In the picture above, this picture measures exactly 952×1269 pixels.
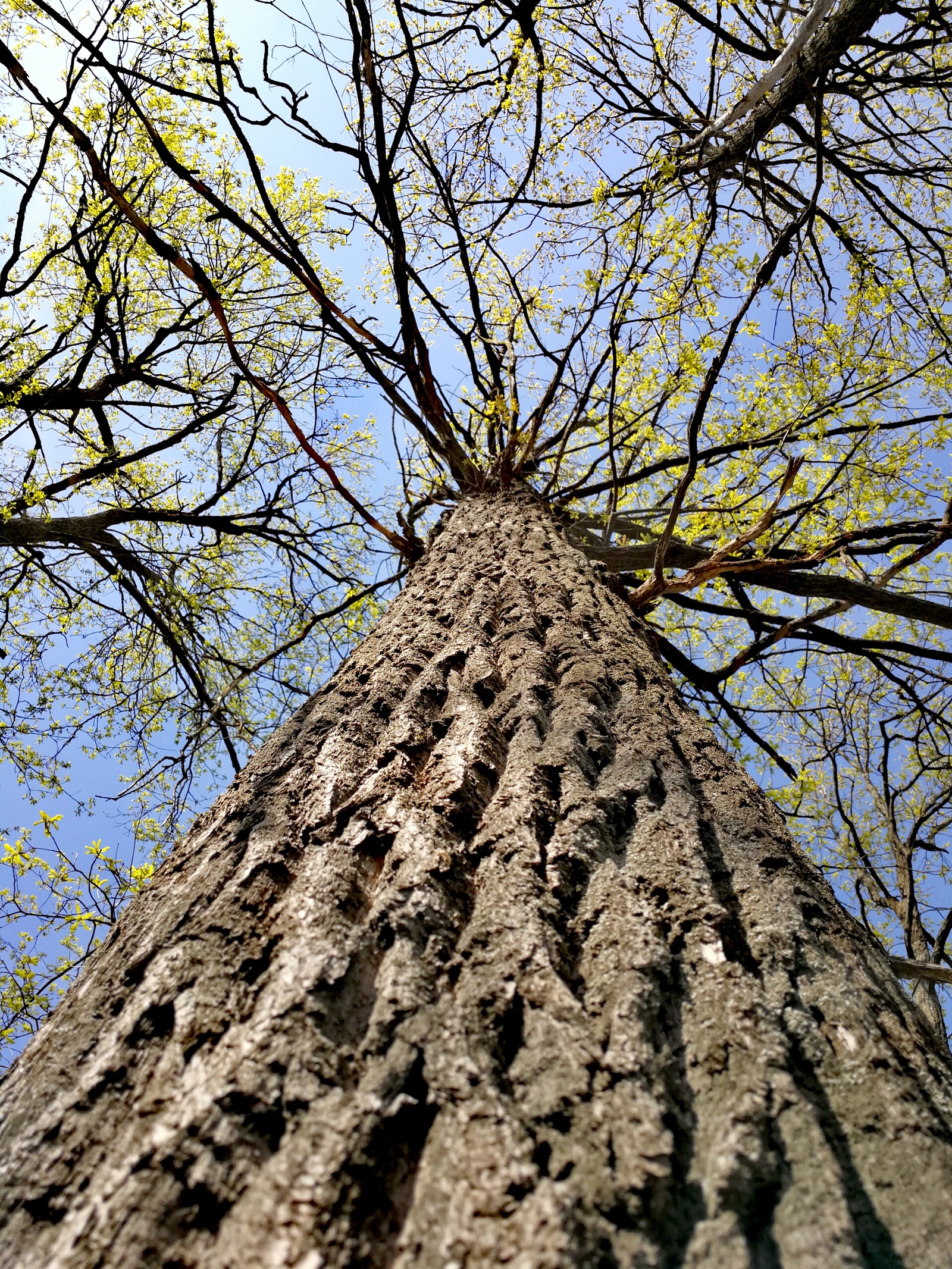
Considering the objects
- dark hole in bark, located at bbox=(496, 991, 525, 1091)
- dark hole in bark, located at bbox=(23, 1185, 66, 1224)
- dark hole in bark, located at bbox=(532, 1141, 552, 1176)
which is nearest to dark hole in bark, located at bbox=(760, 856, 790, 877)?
dark hole in bark, located at bbox=(496, 991, 525, 1091)

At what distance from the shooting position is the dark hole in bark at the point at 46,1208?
2.25 ft

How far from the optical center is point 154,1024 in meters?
0.90

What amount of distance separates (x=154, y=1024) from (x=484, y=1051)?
1.46ft

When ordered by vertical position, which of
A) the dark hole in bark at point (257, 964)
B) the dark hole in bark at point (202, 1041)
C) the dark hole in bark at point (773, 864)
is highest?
the dark hole in bark at point (773, 864)

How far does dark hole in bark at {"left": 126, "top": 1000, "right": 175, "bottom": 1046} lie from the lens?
34.7 inches

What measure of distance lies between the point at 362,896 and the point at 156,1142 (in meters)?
0.42

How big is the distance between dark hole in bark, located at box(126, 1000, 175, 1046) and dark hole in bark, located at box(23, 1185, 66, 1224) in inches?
6.8

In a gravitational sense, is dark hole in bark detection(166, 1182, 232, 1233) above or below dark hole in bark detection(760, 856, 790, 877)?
below

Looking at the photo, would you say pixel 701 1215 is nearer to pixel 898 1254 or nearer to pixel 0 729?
pixel 898 1254

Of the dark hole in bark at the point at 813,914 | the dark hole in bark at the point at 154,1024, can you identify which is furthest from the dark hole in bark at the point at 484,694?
the dark hole in bark at the point at 154,1024

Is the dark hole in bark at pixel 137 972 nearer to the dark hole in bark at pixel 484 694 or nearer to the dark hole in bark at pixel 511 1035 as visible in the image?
the dark hole in bark at pixel 511 1035

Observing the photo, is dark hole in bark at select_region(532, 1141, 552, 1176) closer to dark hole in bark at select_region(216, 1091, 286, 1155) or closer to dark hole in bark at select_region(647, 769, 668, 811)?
dark hole in bark at select_region(216, 1091, 286, 1155)

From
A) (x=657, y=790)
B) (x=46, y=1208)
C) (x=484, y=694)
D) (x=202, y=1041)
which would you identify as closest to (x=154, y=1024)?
(x=202, y=1041)

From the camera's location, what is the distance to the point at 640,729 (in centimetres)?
166
